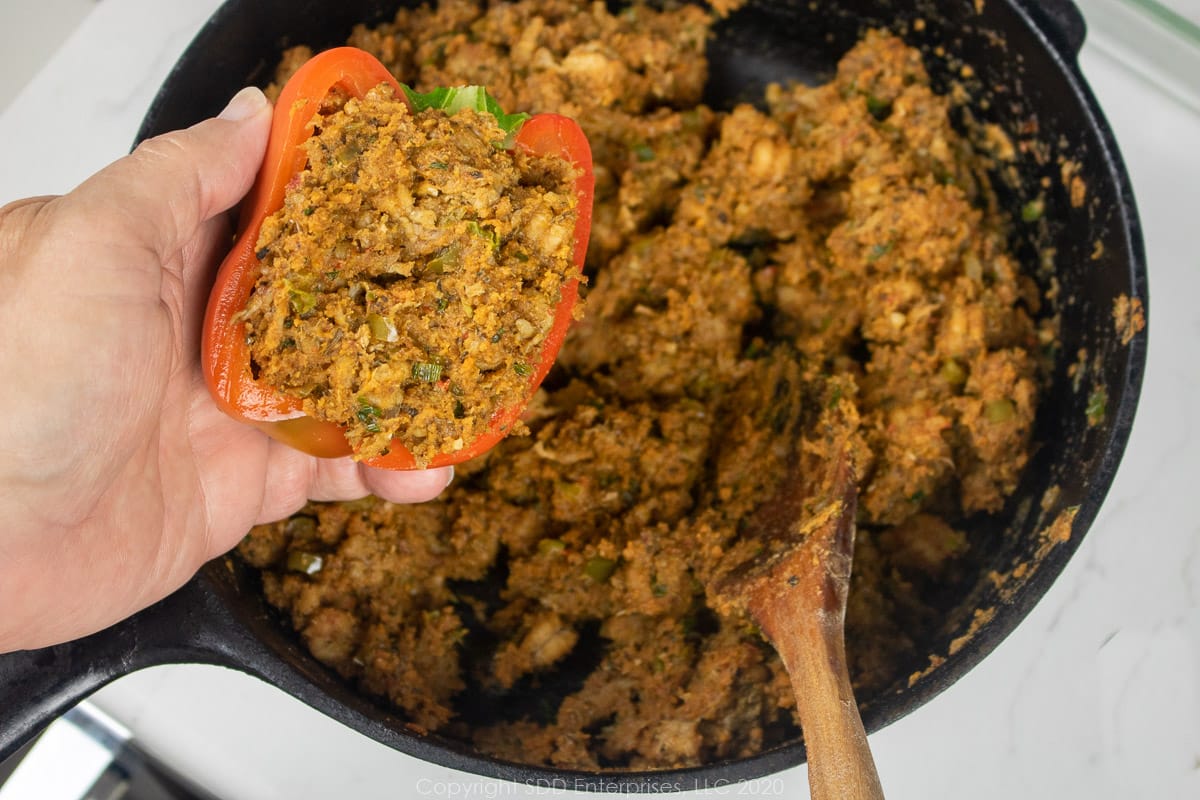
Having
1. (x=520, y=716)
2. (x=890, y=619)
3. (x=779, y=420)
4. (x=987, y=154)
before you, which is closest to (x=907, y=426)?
(x=779, y=420)

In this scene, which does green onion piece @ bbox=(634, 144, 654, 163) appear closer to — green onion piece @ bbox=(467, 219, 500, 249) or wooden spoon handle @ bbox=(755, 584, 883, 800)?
green onion piece @ bbox=(467, 219, 500, 249)

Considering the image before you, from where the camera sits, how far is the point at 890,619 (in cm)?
207

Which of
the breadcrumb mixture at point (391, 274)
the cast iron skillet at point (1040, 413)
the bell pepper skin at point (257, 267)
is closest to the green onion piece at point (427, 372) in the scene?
the breadcrumb mixture at point (391, 274)

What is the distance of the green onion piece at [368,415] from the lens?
1.42 metres

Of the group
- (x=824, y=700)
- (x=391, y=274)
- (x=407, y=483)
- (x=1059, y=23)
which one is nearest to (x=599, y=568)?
(x=407, y=483)

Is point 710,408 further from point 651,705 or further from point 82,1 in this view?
point 82,1

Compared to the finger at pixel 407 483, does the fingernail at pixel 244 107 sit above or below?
above

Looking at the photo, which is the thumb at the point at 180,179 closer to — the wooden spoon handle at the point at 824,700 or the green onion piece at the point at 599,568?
the green onion piece at the point at 599,568

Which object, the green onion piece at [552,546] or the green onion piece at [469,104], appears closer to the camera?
the green onion piece at [469,104]

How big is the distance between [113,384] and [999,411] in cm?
176

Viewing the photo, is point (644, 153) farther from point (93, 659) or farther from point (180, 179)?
point (93, 659)

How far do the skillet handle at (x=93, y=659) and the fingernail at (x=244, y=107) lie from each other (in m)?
0.85

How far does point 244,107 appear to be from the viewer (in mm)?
1507

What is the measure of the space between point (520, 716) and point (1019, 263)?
1607 mm
